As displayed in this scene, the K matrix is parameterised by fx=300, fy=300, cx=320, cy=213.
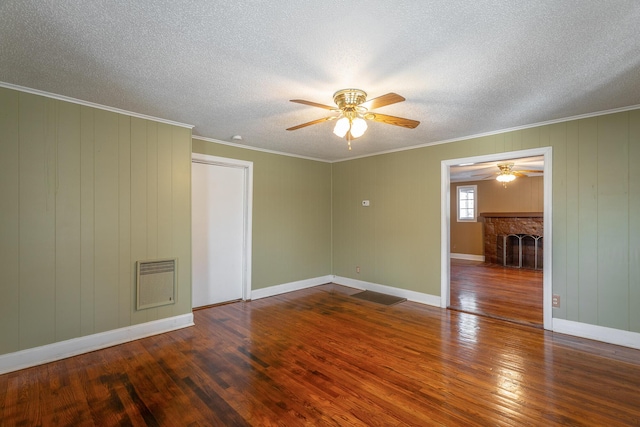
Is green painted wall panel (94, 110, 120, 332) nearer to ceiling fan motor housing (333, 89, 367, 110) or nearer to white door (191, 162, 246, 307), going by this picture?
white door (191, 162, 246, 307)

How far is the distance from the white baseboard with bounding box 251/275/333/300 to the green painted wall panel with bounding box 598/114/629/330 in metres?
4.02

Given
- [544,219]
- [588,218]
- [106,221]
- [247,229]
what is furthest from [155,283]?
[588,218]

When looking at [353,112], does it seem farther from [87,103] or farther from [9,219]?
[9,219]

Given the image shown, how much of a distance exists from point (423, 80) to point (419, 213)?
2.66 metres

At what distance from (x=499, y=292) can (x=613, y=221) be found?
2.47 m

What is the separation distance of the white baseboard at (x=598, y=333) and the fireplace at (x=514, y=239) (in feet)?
15.7

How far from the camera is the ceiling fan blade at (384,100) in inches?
88.6

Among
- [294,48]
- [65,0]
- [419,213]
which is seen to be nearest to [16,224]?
[65,0]

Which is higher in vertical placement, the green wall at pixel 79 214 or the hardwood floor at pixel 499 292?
the green wall at pixel 79 214

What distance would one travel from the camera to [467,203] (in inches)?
368

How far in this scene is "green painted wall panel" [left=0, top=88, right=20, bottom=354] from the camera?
A: 2.61 meters

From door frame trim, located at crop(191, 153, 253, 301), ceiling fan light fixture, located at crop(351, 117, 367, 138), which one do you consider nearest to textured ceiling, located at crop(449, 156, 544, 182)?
door frame trim, located at crop(191, 153, 253, 301)

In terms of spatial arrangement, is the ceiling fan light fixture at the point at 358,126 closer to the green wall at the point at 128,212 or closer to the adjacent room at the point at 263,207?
the adjacent room at the point at 263,207

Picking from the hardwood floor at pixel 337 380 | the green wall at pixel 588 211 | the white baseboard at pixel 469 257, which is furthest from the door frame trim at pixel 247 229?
the white baseboard at pixel 469 257
